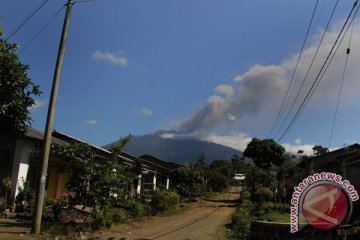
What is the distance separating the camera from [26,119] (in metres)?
18.0

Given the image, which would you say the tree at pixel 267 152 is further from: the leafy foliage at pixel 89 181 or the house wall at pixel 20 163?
the house wall at pixel 20 163

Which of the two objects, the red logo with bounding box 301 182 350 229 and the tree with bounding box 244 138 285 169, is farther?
the tree with bounding box 244 138 285 169

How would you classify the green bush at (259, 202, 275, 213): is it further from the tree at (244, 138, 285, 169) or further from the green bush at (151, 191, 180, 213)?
the tree at (244, 138, 285, 169)

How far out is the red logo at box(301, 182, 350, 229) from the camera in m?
5.71

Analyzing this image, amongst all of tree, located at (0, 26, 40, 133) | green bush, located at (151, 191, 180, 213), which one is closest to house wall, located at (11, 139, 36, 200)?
tree, located at (0, 26, 40, 133)

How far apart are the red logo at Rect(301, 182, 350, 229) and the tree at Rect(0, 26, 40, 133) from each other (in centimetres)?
1338

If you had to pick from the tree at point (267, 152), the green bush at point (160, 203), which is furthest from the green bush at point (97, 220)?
the tree at point (267, 152)

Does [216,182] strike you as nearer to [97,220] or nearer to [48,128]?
[97,220]

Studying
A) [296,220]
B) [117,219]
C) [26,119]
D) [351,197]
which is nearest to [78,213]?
[117,219]

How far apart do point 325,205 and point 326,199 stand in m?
0.09

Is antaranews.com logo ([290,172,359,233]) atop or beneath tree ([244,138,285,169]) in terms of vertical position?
beneath

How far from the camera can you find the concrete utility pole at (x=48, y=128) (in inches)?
573

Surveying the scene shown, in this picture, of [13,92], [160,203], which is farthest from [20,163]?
[160,203]

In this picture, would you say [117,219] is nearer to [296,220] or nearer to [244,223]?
[244,223]
